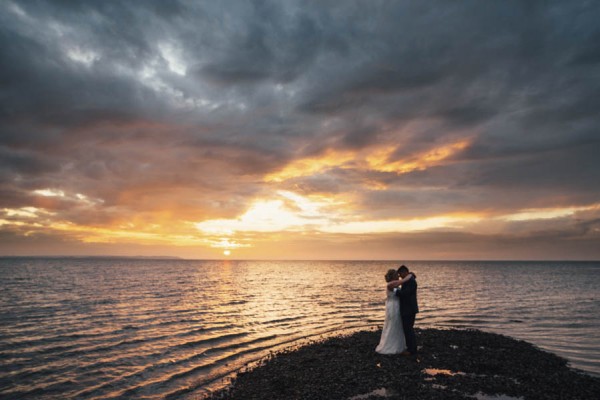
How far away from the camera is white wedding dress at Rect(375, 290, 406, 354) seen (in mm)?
16967

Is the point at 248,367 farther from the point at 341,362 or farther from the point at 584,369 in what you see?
the point at 584,369

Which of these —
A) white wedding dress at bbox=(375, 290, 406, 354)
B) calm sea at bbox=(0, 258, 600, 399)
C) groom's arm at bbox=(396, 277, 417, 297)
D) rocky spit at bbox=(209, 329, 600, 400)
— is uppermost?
groom's arm at bbox=(396, 277, 417, 297)

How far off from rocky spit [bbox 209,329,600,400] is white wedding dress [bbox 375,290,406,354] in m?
0.53

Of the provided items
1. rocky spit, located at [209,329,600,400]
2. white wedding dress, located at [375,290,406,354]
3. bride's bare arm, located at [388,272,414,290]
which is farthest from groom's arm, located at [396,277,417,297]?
rocky spit, located at [209,329,600,400]

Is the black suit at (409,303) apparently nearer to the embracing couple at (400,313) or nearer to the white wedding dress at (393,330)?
the embracing couple at (400,313)

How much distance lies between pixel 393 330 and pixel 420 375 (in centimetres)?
346

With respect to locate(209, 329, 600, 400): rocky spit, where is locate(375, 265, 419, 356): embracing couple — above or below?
above

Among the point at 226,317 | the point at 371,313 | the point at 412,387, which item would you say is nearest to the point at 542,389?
the point at 412,387

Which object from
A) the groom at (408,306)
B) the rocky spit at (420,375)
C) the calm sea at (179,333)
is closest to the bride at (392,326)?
the groom at (408,306)

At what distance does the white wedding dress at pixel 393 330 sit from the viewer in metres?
17.0

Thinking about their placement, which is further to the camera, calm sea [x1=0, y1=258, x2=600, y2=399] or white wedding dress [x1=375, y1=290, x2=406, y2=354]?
white wedding dress [x1=375, y1=290, x2=406, y2=354]

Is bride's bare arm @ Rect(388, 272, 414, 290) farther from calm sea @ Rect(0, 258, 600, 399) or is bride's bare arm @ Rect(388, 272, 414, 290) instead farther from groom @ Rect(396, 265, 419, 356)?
calm sea @ Rect(0, 258, 600, 399)

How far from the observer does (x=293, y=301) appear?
152ft

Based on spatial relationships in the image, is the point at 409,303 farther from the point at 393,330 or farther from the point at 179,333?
the point at 179,333
